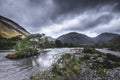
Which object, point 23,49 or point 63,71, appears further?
point 23,49

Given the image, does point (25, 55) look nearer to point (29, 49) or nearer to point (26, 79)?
point (29, 49)

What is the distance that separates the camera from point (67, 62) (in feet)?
110

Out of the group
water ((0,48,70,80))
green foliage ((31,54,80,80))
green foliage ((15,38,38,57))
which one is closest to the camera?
green foliage ((31,54,80,80))

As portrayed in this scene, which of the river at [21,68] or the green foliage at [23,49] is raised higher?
the green foliage at [23,49]

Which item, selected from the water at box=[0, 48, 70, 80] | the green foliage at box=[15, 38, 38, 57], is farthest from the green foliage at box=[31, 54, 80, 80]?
the green foliage at box=[15, 38, 38, 57]

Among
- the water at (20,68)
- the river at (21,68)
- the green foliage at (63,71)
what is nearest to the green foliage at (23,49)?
the river at (21,68)

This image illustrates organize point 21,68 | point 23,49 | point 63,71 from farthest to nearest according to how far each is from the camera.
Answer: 1. point 23,49
2. point 21,68
3. point 63,71

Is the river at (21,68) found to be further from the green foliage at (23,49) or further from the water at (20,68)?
the green foliage at (23,49)

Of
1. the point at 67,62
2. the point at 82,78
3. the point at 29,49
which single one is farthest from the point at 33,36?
the point at 82,78

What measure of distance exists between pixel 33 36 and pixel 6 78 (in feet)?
213

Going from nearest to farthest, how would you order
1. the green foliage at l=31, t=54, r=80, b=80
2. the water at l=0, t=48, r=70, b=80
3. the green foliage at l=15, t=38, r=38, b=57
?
the green foliage at l=31, t=54, r=80, b=80 < the water at l=0, t=48, r=70, b=80 < the green foliage at l=15, t=38, r=38, b=57

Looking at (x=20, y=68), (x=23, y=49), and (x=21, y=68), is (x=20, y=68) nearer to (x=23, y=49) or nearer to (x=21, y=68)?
(x=21, y=68)

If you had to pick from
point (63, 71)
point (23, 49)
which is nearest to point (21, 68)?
point (63, 71)

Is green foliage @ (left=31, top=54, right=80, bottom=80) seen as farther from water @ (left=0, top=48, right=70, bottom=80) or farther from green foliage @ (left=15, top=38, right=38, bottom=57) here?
green foliage @ (left=15, top=38, right=38, bottom=57)
